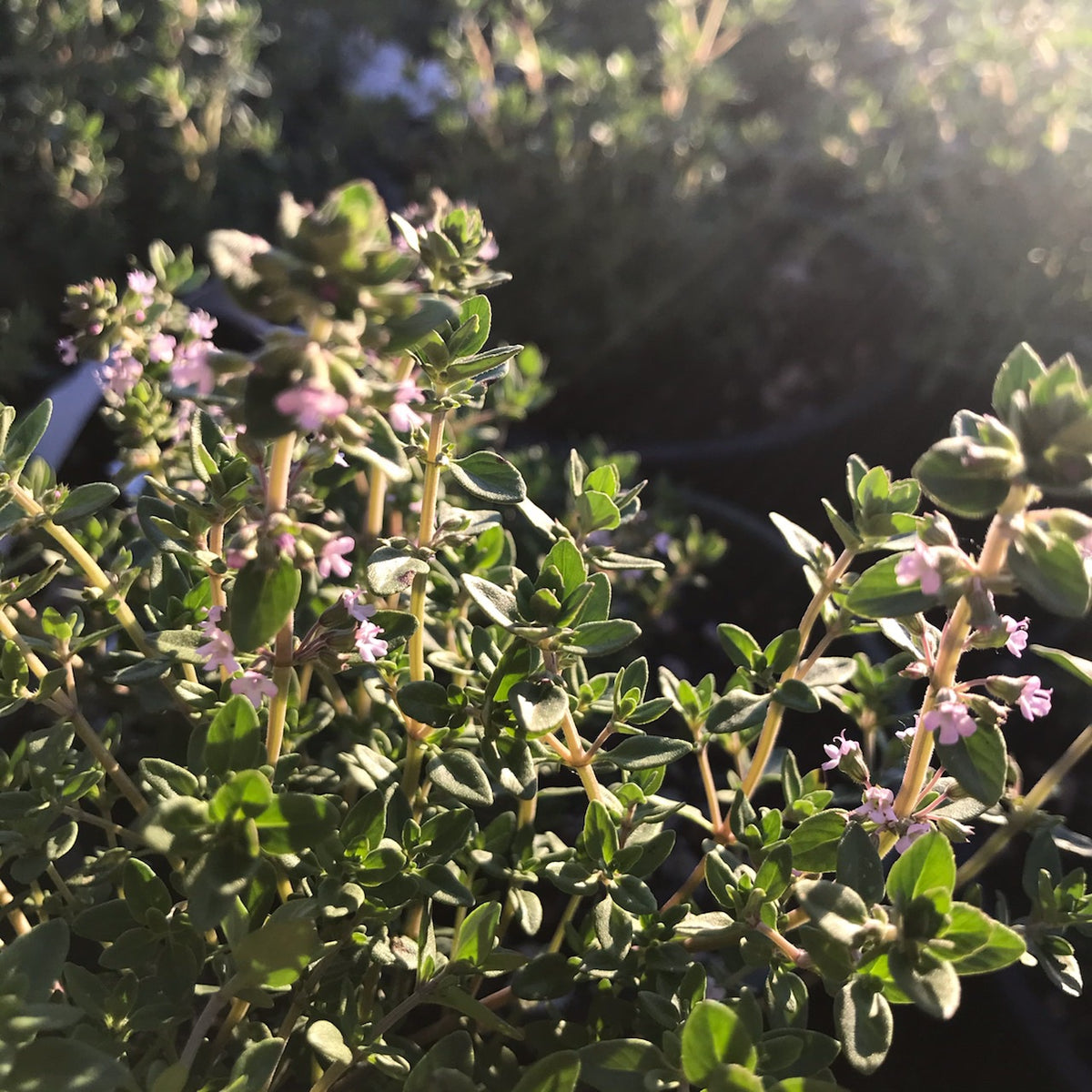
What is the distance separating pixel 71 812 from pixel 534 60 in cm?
280

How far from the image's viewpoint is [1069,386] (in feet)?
2.19

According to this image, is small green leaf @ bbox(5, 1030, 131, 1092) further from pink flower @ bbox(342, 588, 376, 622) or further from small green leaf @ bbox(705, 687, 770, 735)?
small green leaf @ bbox(705, 687, 770, 735)

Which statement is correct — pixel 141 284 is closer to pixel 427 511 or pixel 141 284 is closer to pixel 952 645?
pixel 427 511

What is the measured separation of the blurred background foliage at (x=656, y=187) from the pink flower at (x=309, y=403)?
2.08 m

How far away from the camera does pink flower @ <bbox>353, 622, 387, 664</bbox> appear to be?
32.6 inches

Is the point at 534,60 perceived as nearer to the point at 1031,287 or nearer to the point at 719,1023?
the point at 1031,287

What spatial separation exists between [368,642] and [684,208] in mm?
2335

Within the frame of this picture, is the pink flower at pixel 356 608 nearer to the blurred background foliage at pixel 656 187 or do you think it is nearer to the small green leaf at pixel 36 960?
the small green leaf at pixel 36 960

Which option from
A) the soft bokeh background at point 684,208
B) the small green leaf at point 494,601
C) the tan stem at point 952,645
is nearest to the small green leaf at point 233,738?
the small green leaf at point 494,601

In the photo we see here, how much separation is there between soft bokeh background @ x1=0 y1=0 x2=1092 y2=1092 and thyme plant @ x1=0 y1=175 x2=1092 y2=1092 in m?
1.26

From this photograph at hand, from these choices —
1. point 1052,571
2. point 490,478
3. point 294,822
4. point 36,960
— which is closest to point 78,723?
point 36,960

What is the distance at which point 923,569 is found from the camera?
27.5 inches

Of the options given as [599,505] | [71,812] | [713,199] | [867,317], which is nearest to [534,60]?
[713,199]

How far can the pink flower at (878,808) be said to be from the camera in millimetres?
882
